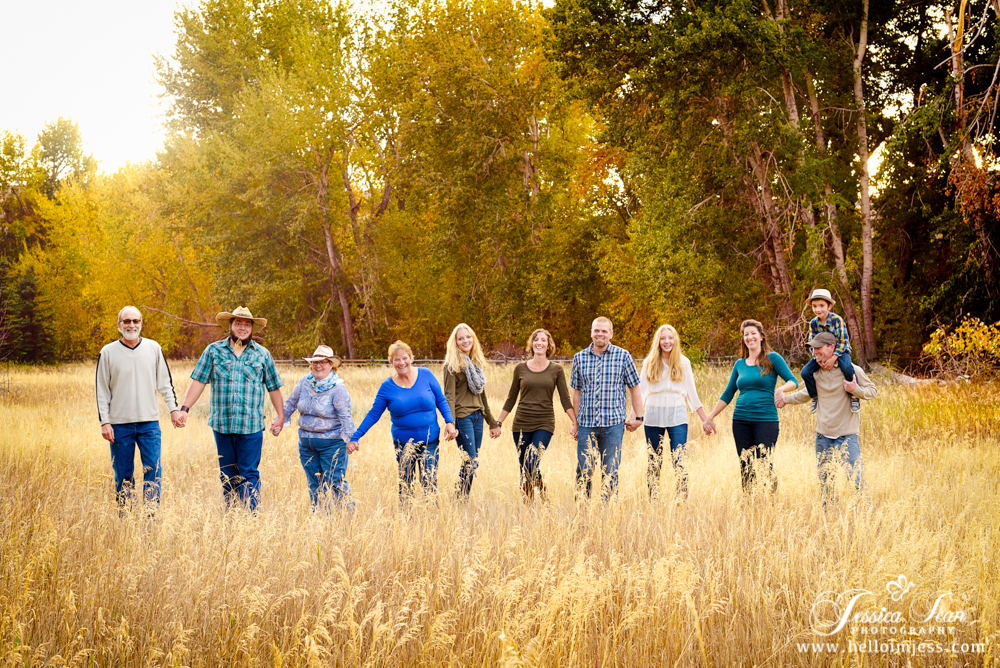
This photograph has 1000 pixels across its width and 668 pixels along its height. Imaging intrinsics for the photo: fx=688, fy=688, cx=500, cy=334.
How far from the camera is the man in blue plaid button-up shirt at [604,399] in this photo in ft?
21.3

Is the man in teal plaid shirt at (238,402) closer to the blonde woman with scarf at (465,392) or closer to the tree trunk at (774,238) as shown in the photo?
the blonde woman with scarf at (465,392)

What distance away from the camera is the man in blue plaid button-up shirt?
648 centimetres

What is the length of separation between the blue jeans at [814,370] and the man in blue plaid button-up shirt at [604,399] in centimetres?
149

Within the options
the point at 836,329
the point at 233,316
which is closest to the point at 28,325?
the point at 233,316

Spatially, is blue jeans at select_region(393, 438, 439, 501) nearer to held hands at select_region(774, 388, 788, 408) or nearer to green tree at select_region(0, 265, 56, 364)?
held hands at select_region(774, 388, 788, 408)

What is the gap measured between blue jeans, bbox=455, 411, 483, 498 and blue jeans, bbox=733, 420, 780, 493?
2.51 metres

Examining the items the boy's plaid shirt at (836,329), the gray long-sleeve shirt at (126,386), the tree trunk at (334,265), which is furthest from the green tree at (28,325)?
the boy's plaid shirt at (836,329)

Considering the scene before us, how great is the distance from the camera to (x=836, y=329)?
5992mm

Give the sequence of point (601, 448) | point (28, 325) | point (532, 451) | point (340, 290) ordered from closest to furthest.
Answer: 1. point (601, 448)
2. point (532, 451)
3. point (340, 290)
4. point (28, 325)

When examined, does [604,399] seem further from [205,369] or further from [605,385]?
[205,369]

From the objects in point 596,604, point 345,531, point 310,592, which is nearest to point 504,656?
point 596,604

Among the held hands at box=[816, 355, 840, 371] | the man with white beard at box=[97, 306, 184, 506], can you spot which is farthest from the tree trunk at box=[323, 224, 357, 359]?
the held hands at box=[816, 355, 840, 371]

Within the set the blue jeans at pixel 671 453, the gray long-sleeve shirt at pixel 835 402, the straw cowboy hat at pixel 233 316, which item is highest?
the straw cowboy hat at pixel 233 316

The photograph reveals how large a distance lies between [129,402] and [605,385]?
14.4ft
